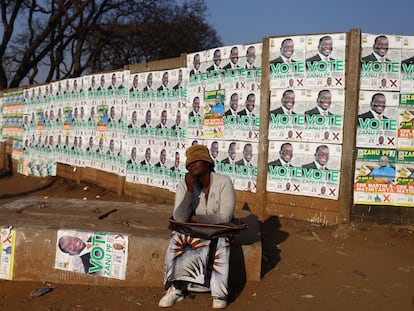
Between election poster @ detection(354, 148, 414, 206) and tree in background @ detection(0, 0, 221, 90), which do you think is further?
tree in background @ detection(0, 0, 221, 90)

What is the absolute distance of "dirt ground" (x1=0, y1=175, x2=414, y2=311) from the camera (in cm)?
406

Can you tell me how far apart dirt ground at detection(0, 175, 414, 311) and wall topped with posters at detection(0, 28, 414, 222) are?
681 mm

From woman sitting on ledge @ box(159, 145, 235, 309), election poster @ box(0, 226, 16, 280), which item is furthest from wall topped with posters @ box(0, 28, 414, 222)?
election poster @ box(0, 226, 16, 280)

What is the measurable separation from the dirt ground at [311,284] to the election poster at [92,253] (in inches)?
7.1

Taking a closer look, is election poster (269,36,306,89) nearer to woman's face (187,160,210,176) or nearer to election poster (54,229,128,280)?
woman's face (187,160,210,176)

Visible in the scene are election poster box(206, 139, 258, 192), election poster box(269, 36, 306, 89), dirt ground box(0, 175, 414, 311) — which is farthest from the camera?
election poster box(206, 139, 258, 192)

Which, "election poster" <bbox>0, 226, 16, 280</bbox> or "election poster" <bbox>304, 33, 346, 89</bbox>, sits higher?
"election poster" <bbox>304, 33, 346, 89</bbox>

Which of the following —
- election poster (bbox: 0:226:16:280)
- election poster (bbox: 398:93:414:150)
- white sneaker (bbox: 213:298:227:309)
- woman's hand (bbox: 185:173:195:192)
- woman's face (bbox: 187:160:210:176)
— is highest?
election poster (bbox: 398:93:414:150)

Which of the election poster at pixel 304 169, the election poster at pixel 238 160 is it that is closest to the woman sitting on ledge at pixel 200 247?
the election poster at pixel 304 169

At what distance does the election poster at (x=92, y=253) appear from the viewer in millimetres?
4527

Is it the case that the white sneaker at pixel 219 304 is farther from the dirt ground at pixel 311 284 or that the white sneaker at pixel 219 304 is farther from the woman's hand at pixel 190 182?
the woman's hand at pixel 190 182

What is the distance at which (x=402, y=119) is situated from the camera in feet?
20.1

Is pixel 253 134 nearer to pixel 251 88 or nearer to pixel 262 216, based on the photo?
pixel 251 88

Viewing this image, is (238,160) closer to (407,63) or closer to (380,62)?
(380,62)
